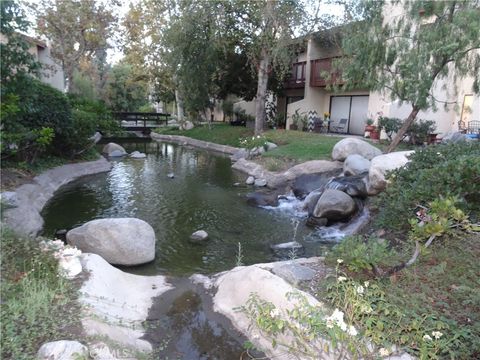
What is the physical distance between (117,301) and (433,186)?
4.44 m

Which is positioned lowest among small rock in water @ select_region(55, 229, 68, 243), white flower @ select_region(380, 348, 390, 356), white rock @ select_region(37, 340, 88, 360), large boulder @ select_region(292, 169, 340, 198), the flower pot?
small rock in water @ select_region(55, 229, 68, 243)

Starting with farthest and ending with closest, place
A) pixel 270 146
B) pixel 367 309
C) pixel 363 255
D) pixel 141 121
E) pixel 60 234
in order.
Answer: pixel 141 121 < pixel 270 146 < pixel 60 234 < pixel 363 255 < pixel 367 309

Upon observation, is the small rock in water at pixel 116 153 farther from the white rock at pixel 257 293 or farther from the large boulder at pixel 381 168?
the white rock at pixel 257 293

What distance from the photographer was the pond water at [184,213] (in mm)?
6892

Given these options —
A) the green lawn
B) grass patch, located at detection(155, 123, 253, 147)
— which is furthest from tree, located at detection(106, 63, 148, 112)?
the green lawn

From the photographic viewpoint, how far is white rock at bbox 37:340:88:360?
2837 mm

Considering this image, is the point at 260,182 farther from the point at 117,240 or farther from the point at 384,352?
the point at 384,352

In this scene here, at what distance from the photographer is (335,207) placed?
890 centimetres

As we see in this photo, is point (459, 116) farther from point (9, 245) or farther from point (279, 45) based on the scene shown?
point (9, 245)

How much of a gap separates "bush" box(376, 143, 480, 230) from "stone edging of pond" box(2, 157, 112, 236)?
544 cm

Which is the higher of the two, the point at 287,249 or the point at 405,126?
the point at 405,126

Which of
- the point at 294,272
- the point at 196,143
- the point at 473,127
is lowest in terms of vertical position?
the point at 196,143

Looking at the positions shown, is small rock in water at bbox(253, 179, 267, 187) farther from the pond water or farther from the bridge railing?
the bridge railing

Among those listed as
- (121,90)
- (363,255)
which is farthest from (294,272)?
(121,90)
